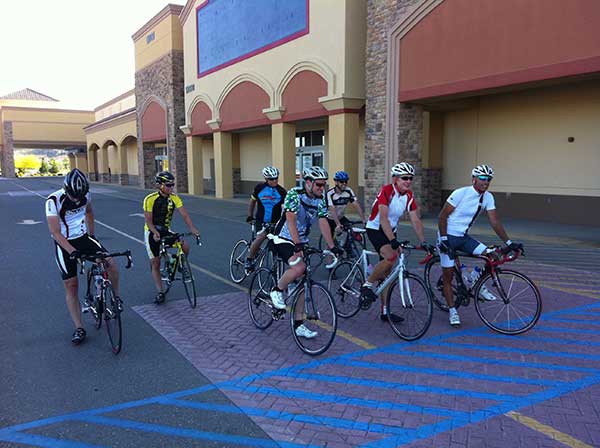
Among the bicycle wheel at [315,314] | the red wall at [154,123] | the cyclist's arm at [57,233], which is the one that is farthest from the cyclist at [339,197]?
the red wall at [154,123]

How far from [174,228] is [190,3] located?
61.0 feet

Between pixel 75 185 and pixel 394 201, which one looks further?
pixel 394 201

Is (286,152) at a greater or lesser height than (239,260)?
greater

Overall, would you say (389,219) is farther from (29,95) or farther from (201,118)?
(29,95)

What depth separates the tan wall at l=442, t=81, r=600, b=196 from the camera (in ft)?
44.1

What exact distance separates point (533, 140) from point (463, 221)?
10.8m

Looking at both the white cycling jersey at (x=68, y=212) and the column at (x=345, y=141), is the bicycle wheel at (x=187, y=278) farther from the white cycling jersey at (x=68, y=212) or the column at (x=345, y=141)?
the column at (x=345, y=141)

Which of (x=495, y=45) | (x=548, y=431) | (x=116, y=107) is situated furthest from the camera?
(x=116, y=107)

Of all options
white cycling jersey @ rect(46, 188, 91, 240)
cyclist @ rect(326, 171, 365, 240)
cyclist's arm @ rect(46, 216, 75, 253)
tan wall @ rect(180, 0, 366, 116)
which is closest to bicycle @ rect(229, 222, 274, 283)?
cyclist @ rect(326, 171, 365, 240)

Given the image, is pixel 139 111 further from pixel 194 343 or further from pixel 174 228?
pixel 194 343

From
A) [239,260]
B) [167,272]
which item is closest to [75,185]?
[167,272]

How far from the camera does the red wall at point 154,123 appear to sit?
33.5 metres

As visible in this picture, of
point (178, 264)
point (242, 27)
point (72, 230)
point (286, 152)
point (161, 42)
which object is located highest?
point (161, 42)

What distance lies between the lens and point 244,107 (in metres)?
23.7
